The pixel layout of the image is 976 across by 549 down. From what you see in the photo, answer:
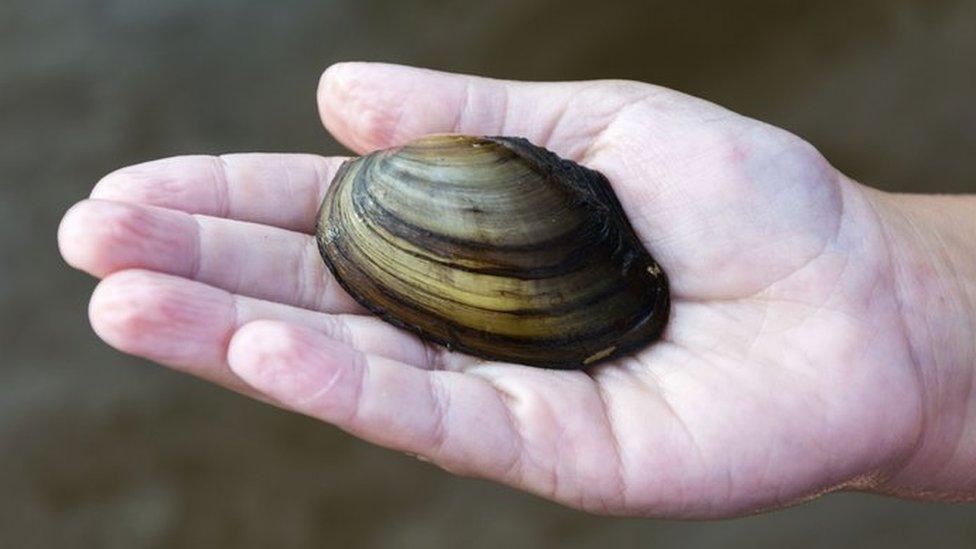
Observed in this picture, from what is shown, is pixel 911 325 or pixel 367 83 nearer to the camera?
pixel 911 325

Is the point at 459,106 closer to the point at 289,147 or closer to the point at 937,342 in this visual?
the point at 937,342

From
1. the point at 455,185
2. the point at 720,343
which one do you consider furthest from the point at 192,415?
the point at 720,343

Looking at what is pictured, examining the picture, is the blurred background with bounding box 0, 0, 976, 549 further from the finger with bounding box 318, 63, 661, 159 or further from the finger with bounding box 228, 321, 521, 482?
the finger with bounding box 228, 321, 521, 482

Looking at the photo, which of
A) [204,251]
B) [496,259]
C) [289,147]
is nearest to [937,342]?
[496,259]

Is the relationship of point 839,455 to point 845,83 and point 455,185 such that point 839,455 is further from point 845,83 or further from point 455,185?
point 845,83

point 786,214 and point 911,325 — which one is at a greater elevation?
point 786,214

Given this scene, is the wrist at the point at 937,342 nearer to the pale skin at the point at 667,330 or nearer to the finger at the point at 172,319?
the pale skin at the point at 667,330

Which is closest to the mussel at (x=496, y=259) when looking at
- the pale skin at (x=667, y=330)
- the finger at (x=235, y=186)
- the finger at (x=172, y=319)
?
the pale skin at (x=667, y=330)
